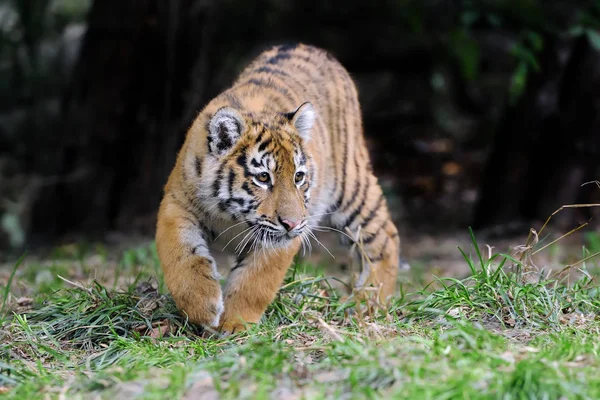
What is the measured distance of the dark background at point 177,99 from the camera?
842cm

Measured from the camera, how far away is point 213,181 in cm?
449

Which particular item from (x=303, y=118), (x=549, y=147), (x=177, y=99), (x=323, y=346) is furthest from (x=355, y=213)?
(x=549, y=147)

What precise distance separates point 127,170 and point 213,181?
4524mm

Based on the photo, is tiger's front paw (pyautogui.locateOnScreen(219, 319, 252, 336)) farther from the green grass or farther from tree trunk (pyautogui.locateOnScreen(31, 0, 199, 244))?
tree trunk (pyautogui.locateOnScreen(31, 0, 199, 244))

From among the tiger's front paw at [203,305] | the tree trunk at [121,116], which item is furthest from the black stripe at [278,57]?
the tree trunk at [121,116]

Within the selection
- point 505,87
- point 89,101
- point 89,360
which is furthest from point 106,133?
point 505,87

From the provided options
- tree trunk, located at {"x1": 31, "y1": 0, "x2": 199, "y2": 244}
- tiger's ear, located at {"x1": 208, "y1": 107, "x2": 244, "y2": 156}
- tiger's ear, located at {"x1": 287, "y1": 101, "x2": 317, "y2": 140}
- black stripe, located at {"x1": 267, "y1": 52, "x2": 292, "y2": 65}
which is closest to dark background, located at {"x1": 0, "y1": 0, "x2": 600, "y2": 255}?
tree trunk, located at {"x1": 31, "y1": 0, "x2": 199, "y2": 244}

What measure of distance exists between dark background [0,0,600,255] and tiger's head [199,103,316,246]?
346 centimetres

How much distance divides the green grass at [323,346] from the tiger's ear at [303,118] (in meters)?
0.91

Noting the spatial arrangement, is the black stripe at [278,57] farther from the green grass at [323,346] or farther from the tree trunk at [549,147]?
the tree trunk at [549,147]

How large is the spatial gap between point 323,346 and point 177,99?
5596mm

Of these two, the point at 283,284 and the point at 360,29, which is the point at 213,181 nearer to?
the point at 283,284

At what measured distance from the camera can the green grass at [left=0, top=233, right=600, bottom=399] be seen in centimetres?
301

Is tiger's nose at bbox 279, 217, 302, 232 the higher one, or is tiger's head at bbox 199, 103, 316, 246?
tiger's head at bbox 199, 103, 316, 246
